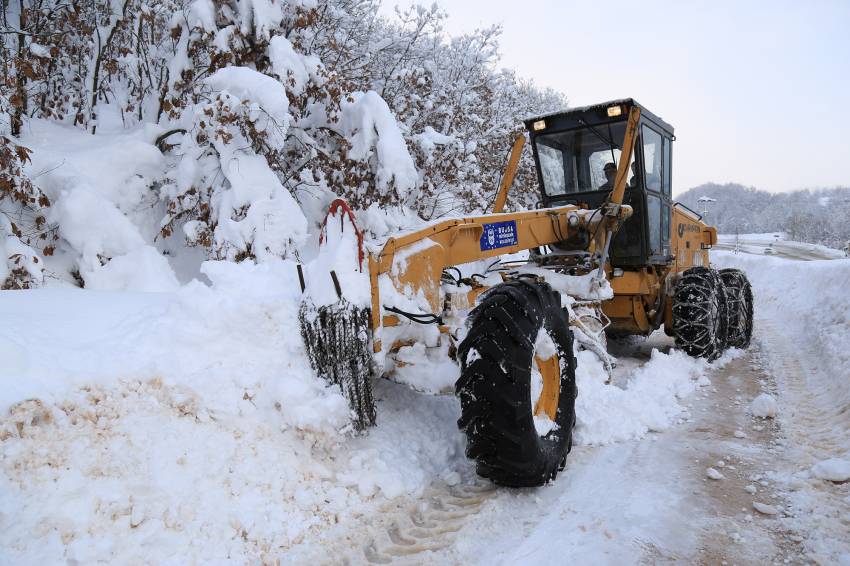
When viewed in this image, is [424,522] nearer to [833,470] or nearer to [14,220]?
[833,470]

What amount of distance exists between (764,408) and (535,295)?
8.75ft

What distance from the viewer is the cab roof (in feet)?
19.3

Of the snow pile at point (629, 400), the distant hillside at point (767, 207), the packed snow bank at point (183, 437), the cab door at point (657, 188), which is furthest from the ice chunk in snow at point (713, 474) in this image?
the distant hillside at point (767, 207)

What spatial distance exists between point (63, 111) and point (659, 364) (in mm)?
8203

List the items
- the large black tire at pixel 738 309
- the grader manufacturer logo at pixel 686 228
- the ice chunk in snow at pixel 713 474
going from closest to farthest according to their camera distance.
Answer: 1. the ice chunk in snow at pixel 713 474
2. the large black tire at pixel 738 309
3. the grader manufacturer logo at pixel 686 228

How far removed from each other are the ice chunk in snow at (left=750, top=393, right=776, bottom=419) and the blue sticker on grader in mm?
2563

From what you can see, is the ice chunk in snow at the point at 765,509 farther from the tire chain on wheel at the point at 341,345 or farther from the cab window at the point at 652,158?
the cab window at the point at 652,158

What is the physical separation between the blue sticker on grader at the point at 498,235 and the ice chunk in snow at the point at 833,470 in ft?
8.27

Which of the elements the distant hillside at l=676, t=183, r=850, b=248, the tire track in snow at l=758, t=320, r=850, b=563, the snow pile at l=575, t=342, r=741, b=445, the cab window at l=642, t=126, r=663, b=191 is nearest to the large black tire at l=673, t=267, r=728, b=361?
the snow pile at l=575, t=342, r=741, b=445

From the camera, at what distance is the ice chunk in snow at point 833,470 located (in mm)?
3164

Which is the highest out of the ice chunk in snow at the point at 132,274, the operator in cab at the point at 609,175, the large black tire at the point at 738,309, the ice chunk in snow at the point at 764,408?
the operator in cab at the point at 609,175

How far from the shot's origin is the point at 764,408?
4555 millimetres

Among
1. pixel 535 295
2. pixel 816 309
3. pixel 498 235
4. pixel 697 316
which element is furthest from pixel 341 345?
pixel 816 309

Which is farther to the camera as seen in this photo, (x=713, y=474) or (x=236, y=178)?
(x=236, y=178)
